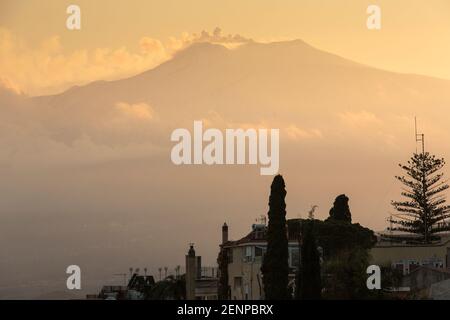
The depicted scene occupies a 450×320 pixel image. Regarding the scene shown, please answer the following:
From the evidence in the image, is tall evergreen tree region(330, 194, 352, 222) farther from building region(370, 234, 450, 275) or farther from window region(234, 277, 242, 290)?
window region(234, 277, 242, 290)

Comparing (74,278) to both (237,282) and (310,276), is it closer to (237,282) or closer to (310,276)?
(310,276)

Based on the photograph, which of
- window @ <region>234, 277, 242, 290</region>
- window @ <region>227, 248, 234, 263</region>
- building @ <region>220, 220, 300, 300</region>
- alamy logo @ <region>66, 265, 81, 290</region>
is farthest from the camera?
window @ <region>227, 248, 234, 263</region>

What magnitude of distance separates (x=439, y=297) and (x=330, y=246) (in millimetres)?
18414

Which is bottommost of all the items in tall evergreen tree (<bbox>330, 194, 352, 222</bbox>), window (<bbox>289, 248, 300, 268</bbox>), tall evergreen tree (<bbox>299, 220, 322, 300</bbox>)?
tall evergreen tree (<bbox>299, 220, 322, 300</bbox>)

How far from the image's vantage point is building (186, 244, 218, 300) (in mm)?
92625

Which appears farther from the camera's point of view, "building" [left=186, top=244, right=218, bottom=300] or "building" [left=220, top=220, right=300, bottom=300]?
"building" [left=186, top=244, right=218, bottom=300]

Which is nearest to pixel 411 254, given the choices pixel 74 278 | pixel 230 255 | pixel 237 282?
pixel 230 255

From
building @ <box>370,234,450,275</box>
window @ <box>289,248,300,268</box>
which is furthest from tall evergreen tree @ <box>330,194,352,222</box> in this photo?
window @ <box>289,248,300,268</box>

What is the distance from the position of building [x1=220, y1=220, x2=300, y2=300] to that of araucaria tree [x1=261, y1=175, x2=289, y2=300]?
8.53m
